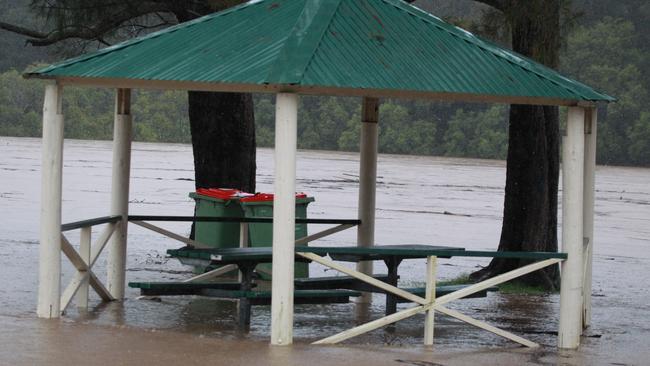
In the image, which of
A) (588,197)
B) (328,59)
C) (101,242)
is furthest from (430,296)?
(101,242)

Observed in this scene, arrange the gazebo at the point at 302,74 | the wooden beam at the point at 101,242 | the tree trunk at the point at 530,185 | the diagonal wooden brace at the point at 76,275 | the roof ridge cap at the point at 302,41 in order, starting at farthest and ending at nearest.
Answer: the tree trunk at the point at 530,185, the wooden beam at the point at 101,242, the diagonal wooden brace at the point at 76,275, the gazebo at the point at 302,74, the roof ridge cap at the point at 302,41

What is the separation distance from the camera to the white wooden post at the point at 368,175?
1422 cm

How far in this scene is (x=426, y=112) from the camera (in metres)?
101

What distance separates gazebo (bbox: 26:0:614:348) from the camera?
10430 millimetres

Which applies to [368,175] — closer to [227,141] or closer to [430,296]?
[430,296]

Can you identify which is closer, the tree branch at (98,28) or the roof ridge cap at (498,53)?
the roof ridge cap at (498,53)

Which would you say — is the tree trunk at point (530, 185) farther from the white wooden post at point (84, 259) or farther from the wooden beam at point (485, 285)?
the white wooden post at point (84, 259)

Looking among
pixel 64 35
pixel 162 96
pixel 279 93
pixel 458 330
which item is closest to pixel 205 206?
pixel 64 35

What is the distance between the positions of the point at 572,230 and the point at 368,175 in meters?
3.45

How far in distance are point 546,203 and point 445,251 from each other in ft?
20.8

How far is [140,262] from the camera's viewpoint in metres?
18.4

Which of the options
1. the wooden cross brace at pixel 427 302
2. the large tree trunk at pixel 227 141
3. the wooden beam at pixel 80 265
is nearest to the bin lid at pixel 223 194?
the large tree trunk at pixel 227 141

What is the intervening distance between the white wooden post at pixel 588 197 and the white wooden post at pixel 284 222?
10.3ft

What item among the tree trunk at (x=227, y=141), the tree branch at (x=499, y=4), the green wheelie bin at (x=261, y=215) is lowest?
the green wheelie bin at (x=261, y=215)
